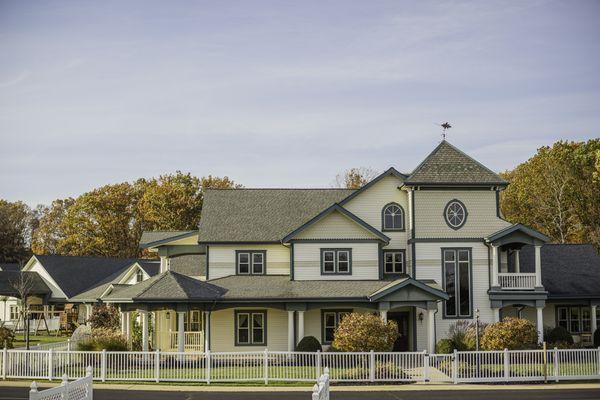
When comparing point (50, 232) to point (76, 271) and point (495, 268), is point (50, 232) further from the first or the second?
point (495, 268)

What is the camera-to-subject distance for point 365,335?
3416 centimetres

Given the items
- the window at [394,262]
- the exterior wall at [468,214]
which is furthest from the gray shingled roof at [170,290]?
the exterior wall at [468,214]

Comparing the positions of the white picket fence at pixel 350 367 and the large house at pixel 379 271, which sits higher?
the large house at pixel 379 271

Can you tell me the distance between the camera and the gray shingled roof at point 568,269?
43.8 m

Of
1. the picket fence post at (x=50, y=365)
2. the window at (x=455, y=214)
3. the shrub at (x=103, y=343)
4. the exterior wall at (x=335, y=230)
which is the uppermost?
the window at (x=455, y=214)

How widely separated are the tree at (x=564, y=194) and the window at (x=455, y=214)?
110 ft

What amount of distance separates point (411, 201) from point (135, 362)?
17.2m

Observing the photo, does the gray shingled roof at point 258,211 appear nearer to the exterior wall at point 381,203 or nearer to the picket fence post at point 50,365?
the exterior wall at point 381,203

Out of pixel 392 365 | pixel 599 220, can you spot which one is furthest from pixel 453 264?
pixel 599 220

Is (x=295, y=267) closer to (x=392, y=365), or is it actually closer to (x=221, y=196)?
(x=221, y=196)

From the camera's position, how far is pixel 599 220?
7456 cm

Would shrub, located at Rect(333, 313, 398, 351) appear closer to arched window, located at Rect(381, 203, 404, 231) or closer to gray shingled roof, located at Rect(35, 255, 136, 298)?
arched window, located at Rect(381, 203, 404, 231)

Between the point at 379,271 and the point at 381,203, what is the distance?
369 cm

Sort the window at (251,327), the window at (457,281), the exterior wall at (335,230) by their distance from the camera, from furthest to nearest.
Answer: the exterior wall at (335,230)
the window at (457,281)
the window at (251,327)
